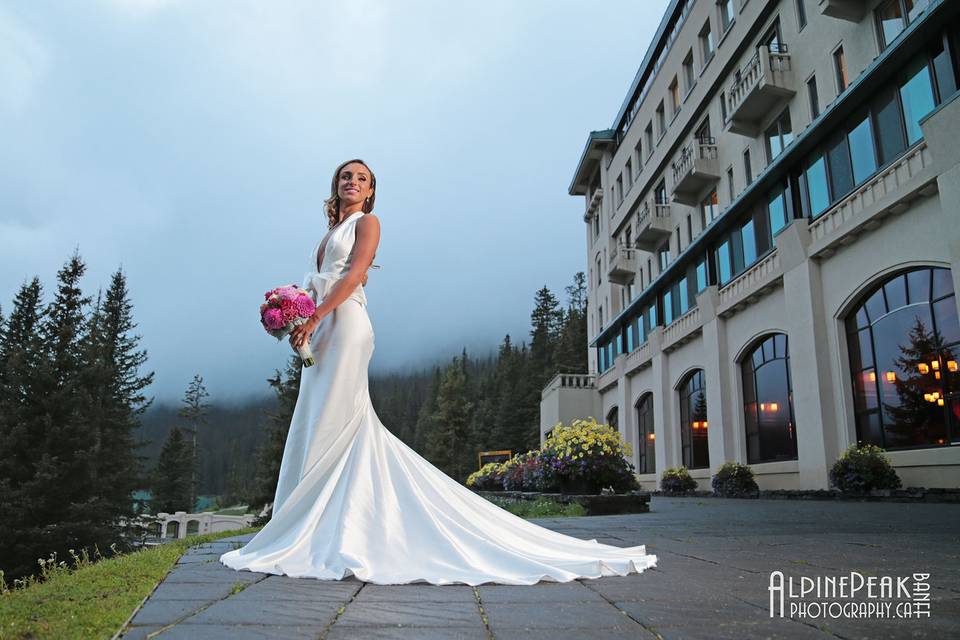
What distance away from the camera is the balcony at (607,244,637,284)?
29.9 metres

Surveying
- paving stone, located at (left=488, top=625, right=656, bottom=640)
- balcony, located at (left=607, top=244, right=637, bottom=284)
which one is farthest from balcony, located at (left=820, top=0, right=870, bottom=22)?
balcony, located at (left=607, top=244, right=637, bottom=284)

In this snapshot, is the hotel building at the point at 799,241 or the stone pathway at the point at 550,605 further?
the hotel building at the point at 799,241

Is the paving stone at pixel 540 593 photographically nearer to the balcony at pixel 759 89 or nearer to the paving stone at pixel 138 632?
the paving stone at pixel 138 632

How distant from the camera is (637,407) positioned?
2872 cm

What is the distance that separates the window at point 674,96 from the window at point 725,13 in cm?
413

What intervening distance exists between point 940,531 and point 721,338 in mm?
13828

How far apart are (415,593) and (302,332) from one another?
5.49 ft

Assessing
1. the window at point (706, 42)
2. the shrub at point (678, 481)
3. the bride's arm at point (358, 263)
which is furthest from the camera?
the window at point (706, 42)

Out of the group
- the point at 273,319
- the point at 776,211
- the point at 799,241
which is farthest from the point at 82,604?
the point at 776,211

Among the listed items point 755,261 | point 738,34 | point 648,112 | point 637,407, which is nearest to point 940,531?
point 755,261

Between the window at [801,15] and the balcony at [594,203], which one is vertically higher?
the balcony at [594,203]

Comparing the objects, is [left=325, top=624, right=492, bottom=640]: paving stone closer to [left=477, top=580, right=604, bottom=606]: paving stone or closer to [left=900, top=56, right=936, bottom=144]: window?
[left=477, top=580, right=604, bottom=606]: paving stone

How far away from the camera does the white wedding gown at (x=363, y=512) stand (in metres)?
2.98

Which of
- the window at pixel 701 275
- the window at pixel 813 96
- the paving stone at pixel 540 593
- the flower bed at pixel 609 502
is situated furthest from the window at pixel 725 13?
the paving stone at pixel 540 593
